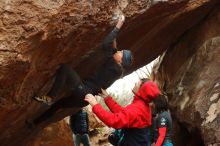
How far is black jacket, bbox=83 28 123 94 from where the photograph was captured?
7.91 meters

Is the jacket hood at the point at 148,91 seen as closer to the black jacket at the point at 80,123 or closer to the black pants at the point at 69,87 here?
the black pants at the point at 69,87

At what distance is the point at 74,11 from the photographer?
7363 millimetres

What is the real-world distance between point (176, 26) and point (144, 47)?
38.1 inches

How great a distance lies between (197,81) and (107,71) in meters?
3.69

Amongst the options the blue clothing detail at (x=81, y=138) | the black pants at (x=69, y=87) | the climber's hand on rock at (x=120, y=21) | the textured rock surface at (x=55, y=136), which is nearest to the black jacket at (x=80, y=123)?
the blue clothing detail at (x=81, y=138)

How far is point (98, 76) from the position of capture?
8.36m

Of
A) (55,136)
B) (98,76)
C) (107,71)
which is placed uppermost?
(107,71)

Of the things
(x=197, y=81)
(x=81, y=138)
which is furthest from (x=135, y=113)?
(x=197, y=81)

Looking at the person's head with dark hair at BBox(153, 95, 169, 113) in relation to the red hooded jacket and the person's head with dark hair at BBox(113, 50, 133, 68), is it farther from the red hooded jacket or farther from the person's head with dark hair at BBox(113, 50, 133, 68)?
the red hooded jacket

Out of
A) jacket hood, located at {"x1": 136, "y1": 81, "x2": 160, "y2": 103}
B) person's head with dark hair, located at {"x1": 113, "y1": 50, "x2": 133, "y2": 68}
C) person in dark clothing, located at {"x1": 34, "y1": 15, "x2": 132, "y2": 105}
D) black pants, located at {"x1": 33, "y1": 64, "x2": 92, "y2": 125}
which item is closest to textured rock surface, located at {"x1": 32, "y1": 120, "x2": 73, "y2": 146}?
black pants, located at {"x1": 33, "y1": 64, "x2": 92, "y2": 125}

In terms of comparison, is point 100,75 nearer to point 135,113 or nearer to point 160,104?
point 160,104

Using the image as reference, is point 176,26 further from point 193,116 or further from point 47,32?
point 47,32

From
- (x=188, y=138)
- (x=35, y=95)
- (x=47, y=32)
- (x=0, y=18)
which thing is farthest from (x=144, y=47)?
(x=0, y=18)

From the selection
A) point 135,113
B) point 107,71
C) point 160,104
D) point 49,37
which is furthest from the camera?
point 160,104
